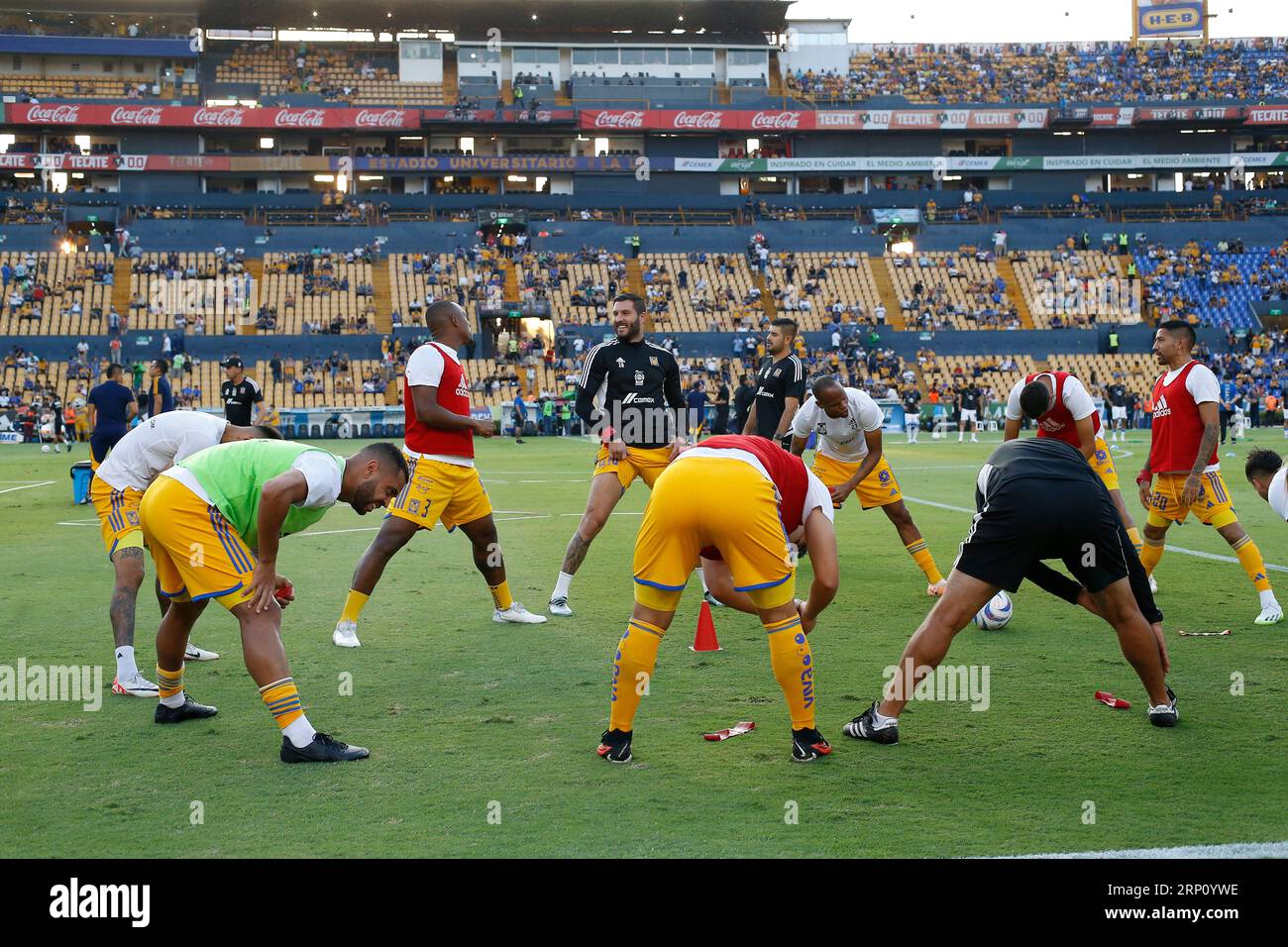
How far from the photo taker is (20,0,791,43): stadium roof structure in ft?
219

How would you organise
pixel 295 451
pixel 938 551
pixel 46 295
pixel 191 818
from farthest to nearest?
pixel 46 295, pixel 938 551, pixel 295 451, pixel 191 818

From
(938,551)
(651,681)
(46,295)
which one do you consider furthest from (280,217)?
(651,681)

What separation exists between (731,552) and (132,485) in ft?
13.2

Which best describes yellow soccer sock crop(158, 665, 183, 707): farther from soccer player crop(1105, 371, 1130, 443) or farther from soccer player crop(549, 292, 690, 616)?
soccer player crop(1105, 371, 1130, 443)

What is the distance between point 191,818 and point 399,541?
12.1 feet

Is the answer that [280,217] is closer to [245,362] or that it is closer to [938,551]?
[245,362]

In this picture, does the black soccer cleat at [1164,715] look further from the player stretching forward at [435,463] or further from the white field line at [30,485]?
the white field line at [30,485]

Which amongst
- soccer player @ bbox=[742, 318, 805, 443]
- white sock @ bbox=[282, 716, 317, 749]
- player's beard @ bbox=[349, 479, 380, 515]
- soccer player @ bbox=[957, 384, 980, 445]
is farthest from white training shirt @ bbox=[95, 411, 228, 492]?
soccer player @ bbox=[957, 384, 980, 445]

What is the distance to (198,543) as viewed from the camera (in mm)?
5512

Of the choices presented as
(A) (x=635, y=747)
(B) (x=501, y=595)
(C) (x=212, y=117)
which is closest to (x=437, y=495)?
(B) (x=501, y=595)

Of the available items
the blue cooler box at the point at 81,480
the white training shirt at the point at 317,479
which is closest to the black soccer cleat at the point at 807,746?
the white training shirt at the point at 317,479

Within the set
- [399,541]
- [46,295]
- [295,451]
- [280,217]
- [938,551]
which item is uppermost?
[280,217]

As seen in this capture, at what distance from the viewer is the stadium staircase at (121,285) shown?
52.5m
